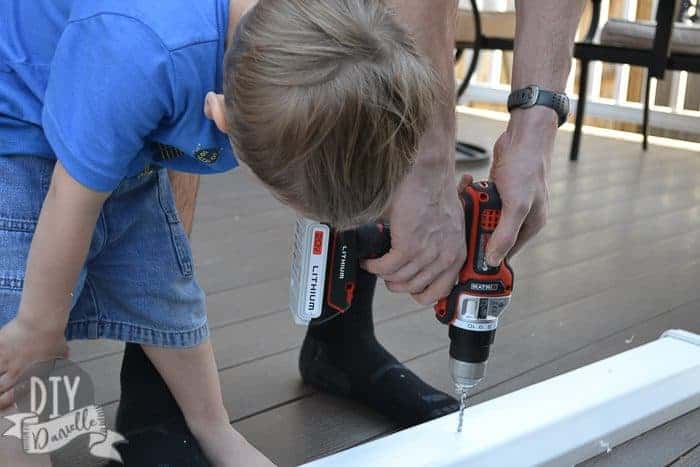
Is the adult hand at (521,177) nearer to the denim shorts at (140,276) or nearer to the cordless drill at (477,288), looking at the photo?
the cordless drill at (477,288)

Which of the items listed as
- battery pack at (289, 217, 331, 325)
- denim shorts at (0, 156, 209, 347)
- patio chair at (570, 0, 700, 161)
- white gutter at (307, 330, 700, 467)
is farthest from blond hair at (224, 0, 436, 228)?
patio chair at (570, 0, 700, 161)

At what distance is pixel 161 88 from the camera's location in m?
0.95

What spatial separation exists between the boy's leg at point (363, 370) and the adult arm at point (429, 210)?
30 centimetres

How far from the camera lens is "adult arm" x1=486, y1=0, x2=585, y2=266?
116cm

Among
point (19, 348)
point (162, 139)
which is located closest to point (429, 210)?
point (162, 139)

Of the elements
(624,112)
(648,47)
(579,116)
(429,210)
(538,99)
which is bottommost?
(624,112)

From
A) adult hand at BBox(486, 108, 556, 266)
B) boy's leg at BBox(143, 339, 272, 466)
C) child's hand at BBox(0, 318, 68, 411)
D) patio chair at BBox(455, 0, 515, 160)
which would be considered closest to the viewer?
child's hand at BBox(0, 318, 68, 411)

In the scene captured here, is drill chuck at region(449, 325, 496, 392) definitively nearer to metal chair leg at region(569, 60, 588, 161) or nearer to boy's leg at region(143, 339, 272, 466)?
boy's leg at region(143, 339, 272, 466)

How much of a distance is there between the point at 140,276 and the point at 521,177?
1.69 ft

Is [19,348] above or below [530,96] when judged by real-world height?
below

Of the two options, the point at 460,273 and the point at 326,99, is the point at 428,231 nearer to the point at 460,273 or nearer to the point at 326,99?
the point at 460,273

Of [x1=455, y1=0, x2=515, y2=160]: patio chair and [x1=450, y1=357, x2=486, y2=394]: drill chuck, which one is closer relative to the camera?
[x1=450, y1=357, x2=486, y2=394]: drill chuck

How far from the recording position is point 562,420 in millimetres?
1341

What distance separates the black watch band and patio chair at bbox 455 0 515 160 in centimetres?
244
